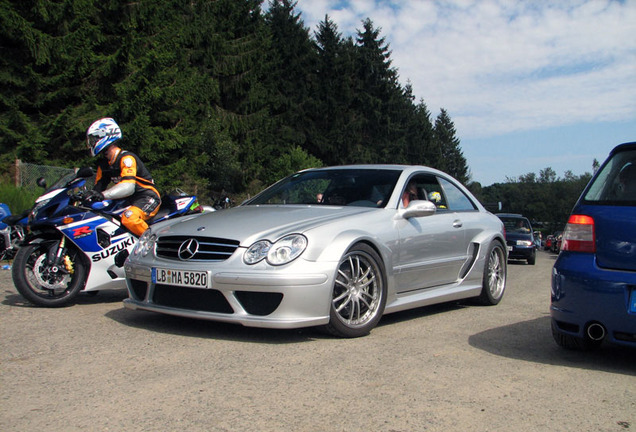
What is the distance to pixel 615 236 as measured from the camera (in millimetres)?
4289

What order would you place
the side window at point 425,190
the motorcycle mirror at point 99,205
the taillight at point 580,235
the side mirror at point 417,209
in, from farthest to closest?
the motorcycle mirror at point 99,205 < the side window at point 425,190 < the side mirror at point 417,209 < the taillight at point 580,235

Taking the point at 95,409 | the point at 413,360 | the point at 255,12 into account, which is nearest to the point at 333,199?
the point at 413,360

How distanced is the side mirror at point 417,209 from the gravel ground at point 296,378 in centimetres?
100

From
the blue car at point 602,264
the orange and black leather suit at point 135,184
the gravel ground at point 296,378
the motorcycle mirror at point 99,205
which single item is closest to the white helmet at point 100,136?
the orange and black leather suit at point 135,184

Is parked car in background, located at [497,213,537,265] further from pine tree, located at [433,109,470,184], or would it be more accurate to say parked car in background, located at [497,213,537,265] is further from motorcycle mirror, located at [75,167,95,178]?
pine tree, located at [433,109,470,184]

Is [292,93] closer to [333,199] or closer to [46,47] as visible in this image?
[46,47]

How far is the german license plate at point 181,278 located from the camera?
16.0 feet

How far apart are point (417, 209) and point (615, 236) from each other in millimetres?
1960

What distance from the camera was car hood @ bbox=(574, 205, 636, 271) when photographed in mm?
4207

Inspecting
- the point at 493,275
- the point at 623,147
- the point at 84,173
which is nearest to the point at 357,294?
the point at 623,147

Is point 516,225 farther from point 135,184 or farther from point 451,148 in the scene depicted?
point 451,148

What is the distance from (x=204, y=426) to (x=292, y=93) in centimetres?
5468

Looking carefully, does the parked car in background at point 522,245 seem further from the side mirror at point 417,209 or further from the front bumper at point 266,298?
the front bumper at point 266,298

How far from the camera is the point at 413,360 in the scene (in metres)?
4.46
